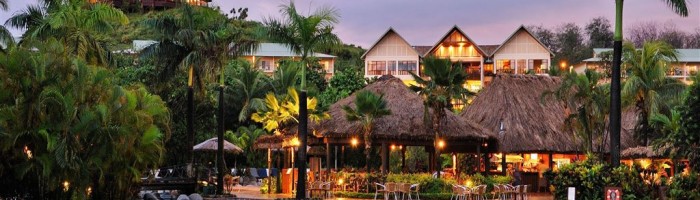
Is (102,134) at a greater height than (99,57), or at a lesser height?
lesser

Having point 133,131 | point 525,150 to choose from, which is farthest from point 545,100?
point 133,131

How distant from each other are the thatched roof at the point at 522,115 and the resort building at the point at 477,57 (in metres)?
30.2

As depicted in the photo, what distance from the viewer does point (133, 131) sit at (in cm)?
2667

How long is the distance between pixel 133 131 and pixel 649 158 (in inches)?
902

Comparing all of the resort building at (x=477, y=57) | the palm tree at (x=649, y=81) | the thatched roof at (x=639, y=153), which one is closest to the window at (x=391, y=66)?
the resort building at (x=477, y=57)

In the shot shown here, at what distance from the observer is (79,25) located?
105 ft

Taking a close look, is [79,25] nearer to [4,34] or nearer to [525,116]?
[4,34]

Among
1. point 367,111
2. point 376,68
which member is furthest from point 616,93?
point 376,68

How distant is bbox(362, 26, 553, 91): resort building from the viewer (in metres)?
79.6

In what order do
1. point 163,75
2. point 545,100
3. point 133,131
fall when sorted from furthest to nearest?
1. point 545,100
2. point 163,75
3. point 133,131

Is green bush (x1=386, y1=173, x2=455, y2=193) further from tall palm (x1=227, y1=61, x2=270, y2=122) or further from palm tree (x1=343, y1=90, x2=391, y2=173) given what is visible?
tall palm (x1=227, y1=61, x2=270, y2=122)

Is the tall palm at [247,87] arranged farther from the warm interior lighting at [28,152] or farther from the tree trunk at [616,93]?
the warm interior lighting at [28,152]

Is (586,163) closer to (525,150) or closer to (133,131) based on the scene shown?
(133,131)

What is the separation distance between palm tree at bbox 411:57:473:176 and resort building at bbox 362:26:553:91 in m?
41.2
